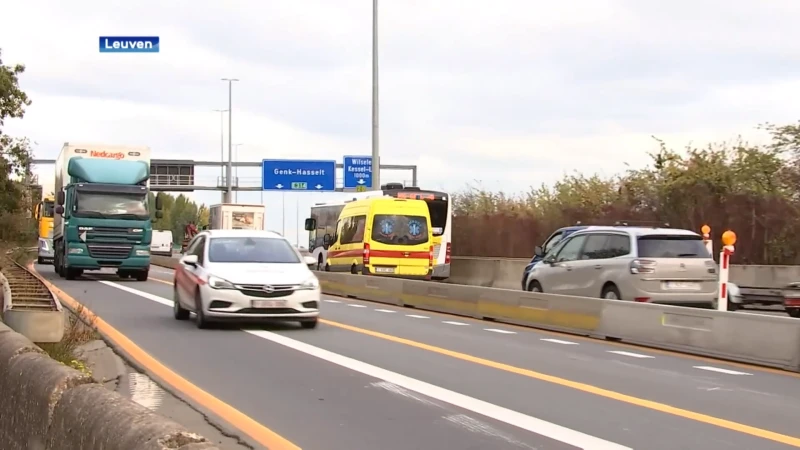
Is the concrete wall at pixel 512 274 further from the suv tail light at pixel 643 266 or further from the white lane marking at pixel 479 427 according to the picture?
the white lane marking at pixel 479 427

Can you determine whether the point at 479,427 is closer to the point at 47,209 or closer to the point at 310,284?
the point at 310,284

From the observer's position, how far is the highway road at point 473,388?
7520mm

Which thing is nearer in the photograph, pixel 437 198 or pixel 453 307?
pixel 453 307

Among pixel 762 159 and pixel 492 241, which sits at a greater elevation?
pixel 762 159

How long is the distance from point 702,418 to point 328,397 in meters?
3.33

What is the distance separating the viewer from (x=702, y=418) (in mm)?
8242

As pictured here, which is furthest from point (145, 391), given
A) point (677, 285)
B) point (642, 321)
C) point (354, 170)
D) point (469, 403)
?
point (354, 170)

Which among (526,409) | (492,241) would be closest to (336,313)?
(526,409)

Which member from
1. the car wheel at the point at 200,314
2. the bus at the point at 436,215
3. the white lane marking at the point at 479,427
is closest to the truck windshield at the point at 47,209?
the bus at the point at 436,215

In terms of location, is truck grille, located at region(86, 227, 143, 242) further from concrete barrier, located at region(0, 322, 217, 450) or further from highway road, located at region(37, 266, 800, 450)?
concrete barrier, located at region(0, 322, 217, 450)

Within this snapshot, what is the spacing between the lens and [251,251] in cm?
1589

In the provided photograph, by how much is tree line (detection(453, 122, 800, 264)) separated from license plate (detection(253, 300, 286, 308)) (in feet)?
51.3

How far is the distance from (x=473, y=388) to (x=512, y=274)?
22063 millimetres

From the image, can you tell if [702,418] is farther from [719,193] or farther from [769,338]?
[719,193]
